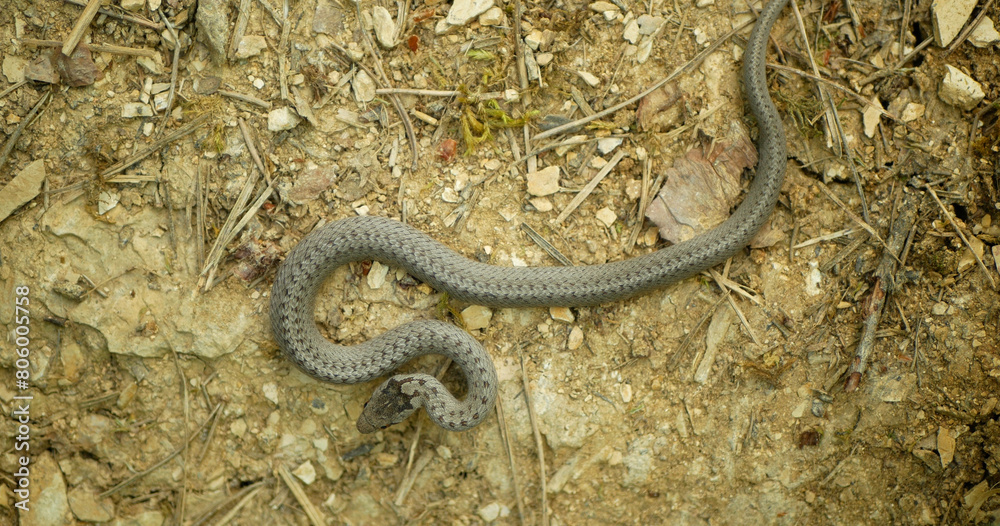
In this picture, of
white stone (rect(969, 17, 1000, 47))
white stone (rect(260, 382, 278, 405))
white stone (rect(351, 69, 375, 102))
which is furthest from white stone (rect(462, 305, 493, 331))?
white stone (rect(969, 17, 1000, 47))

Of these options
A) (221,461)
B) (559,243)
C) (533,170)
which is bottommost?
(221,461)

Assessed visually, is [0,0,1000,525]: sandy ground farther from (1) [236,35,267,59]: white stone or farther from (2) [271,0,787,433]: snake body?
(2) [271,0,787,433]: snake body

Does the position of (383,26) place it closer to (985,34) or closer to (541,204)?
(541,204)

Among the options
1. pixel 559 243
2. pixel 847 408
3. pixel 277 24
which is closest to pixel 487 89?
pixel 559 243

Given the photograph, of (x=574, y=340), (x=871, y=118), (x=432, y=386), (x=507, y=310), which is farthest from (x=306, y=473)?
(x=871, y=118)

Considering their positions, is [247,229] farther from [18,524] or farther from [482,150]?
[18,524]

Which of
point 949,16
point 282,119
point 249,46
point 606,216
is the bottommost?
point 606,216
